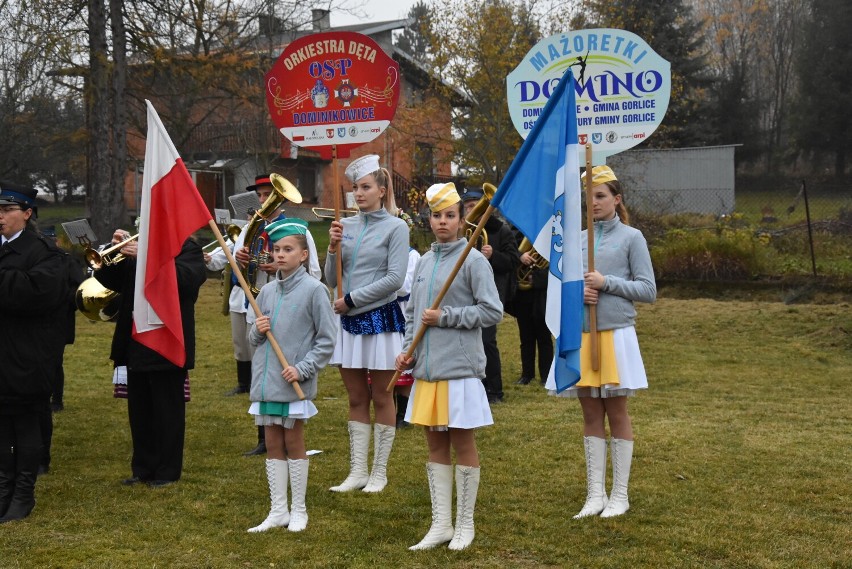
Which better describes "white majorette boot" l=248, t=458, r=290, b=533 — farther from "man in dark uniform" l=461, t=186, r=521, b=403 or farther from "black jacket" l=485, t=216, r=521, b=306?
"black jacket" l=485, t=216, r=521, b=306

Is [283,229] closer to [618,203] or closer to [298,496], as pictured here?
[298,496]

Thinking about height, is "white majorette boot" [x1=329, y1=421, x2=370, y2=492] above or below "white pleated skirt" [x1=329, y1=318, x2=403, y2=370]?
below

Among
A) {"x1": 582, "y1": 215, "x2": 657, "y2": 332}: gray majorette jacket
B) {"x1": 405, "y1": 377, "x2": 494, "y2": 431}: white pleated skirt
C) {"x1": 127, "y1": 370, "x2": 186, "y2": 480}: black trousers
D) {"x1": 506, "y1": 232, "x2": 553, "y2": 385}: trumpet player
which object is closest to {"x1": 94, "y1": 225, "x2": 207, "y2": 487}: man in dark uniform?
{"x1": 127, "y1": 370, "x2": 186, "y2": 480}: black trousers

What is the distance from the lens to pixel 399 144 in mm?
26688

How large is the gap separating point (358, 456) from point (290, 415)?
119cm

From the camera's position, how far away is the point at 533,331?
36.1 ft

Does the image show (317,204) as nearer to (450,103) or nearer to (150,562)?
(450,103)

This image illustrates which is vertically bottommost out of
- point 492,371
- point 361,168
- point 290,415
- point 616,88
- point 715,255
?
point 492,371

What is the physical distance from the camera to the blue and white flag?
5.29 meters

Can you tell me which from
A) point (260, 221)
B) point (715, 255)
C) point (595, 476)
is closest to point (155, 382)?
point (260, 221)

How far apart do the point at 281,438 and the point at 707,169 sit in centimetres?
2788

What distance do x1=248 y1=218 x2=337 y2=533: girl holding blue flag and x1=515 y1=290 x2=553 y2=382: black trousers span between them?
16.9 ft

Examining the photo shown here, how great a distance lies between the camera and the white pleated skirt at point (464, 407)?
17.5ft

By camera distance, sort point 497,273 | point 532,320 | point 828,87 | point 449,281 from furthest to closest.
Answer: point 828,87
point 532,320
point 497,273
point 449,281
